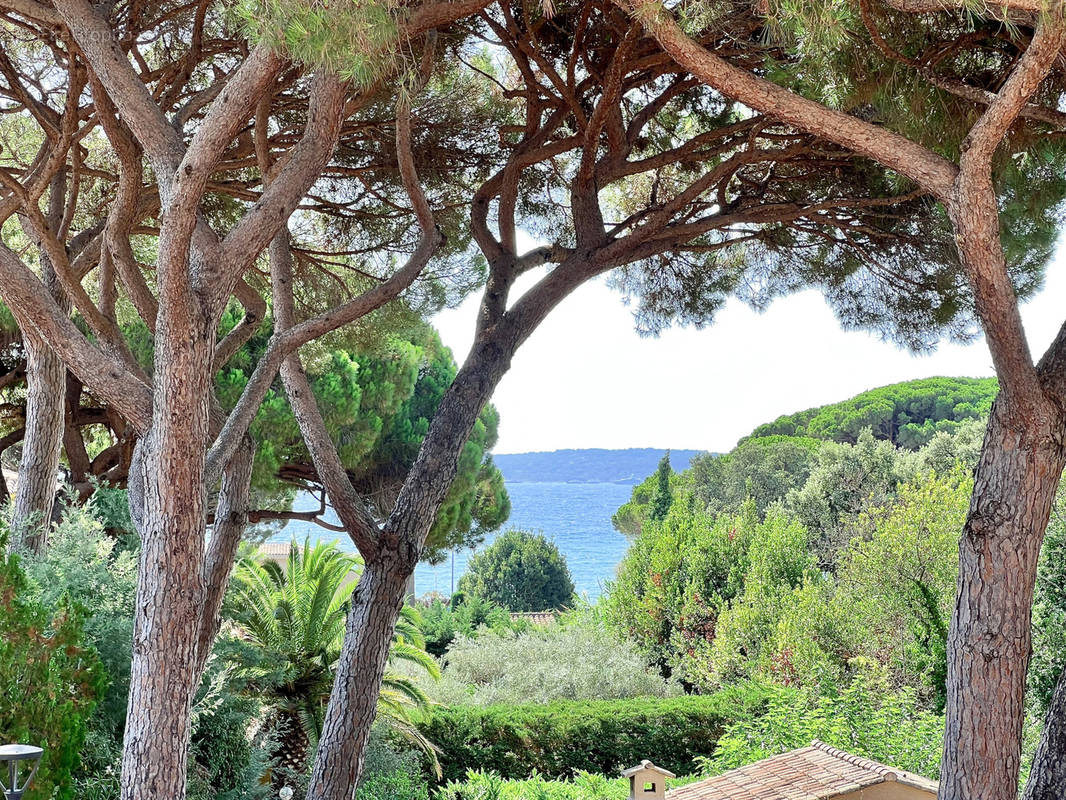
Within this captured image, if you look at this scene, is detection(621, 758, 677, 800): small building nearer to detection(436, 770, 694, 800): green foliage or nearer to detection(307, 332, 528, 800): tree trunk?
detection(307, 332, 528, 800): tree trunk

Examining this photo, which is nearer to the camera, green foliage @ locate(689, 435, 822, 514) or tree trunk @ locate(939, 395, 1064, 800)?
tree trunk @ locate(939, 395, 1064, 800)

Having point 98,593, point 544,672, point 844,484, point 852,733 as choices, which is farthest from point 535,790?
point 844,484

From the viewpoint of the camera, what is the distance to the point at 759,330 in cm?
7988

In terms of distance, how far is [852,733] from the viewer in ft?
24.1

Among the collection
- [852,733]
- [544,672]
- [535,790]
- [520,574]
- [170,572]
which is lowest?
[520,574]

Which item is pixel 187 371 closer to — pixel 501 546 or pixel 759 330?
pixel 501 546

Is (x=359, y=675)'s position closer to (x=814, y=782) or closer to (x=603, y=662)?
(x=814, y=782)

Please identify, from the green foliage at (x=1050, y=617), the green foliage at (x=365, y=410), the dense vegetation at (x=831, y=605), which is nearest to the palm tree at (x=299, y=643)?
the green foliage at (x=365, y=410)

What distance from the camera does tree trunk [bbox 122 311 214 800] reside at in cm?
316

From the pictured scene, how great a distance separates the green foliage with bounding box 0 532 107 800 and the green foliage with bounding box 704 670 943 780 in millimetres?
4815

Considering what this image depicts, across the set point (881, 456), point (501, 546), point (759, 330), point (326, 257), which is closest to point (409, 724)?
point (326, 257)

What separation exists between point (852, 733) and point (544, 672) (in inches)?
211

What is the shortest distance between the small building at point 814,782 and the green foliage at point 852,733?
205 cm

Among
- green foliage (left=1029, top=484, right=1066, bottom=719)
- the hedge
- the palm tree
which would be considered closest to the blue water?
the hedge
